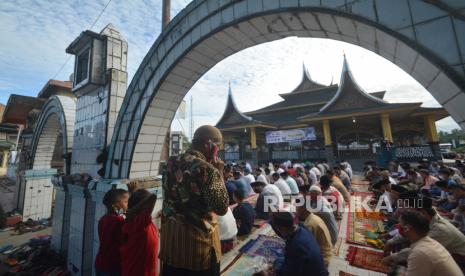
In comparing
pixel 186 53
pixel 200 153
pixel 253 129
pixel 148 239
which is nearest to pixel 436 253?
pixel 200 153

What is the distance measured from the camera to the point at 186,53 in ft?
11.1

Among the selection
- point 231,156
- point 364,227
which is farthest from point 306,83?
point 364,227

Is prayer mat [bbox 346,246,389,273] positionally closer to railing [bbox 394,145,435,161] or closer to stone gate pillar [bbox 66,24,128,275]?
stone gate pillar [bbox 66,24,128,275]

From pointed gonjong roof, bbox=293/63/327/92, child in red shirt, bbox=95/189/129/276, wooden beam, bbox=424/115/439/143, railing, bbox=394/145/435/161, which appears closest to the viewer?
child in red shirt, bbox=95/189/129/276

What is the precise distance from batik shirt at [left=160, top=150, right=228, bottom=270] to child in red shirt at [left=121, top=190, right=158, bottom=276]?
0.37m

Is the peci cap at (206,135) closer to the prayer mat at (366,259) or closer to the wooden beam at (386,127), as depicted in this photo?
the prayer mat at (366,259)

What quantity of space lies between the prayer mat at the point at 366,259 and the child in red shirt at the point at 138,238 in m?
3.57

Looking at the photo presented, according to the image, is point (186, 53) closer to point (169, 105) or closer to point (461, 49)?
point (169, 105)

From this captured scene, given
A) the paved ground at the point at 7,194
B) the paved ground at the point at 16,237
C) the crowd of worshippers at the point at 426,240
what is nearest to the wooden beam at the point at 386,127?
the crowd of worshippers at the point at 426,240

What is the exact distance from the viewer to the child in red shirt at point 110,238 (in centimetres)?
266

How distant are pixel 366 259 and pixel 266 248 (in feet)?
6.14

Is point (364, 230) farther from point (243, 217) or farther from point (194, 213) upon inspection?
point (194, 213)

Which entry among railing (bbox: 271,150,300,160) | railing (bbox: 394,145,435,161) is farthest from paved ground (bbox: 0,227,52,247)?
railing (bbox: 394,145,435,161)

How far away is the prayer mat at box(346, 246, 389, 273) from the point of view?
3.57m
